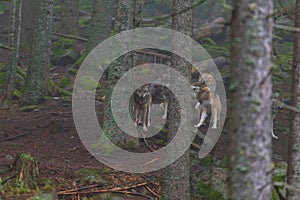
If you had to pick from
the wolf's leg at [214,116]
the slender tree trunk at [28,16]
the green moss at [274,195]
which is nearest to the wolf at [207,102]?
the wolf's leg at [214,116]

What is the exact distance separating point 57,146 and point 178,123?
4407 mm

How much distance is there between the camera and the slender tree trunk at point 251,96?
348cm

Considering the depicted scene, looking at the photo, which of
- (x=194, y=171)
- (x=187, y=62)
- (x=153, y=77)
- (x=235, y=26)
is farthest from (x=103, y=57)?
(x=235, y=26)

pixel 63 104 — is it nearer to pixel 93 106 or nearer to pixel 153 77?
pixel 93 106

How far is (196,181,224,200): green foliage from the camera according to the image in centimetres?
941

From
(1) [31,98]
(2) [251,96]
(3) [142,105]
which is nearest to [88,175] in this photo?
(3) [142,105]

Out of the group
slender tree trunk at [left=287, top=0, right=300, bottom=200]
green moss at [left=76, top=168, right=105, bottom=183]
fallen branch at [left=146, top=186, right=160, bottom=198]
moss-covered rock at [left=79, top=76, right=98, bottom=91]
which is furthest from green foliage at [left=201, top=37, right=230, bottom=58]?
slender tree trunk at [left=287, top=0, right=300, bottom=200]

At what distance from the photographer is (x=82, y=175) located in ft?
30.7

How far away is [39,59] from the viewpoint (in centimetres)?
1563

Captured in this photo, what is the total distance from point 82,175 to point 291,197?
4.12 m

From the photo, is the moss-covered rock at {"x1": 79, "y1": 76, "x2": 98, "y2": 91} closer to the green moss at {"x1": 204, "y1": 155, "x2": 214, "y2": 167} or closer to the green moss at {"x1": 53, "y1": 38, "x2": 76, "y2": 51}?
the green moss at {"x1": 53, "y1": 38, "x2": 76, "y2": 51}

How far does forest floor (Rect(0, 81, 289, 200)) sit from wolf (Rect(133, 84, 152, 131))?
5.59 ft

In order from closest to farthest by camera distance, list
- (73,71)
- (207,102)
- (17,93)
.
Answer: (207,102)
(17,93)
(73,71)

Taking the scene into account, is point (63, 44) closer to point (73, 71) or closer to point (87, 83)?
point (73, 71)
